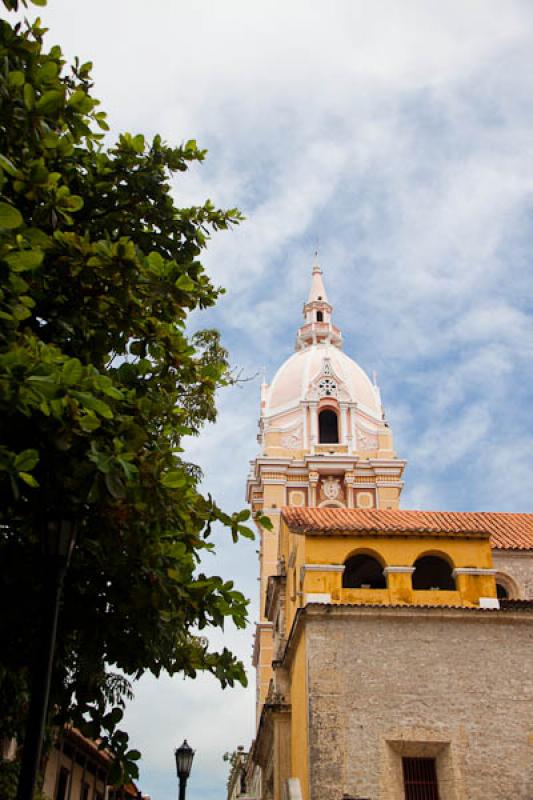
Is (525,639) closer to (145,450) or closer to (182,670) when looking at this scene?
(182,670)

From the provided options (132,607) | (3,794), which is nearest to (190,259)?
(132,607)

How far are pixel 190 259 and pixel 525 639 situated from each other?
33.6 feet

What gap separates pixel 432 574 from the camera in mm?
17375

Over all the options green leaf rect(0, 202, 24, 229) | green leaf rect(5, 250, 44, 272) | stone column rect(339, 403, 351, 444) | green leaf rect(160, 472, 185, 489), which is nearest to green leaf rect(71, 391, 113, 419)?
green leaf rect(5, 250, 44, 272)

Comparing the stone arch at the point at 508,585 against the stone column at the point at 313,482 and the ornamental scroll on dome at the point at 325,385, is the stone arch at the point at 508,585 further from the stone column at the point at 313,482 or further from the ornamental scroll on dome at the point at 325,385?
the ornamental scroll on dome at the point at 325,385

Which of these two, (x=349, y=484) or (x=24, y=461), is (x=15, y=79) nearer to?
(x=24, y=461)

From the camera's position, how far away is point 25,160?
654 cm

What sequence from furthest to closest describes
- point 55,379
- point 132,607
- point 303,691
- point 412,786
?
point 303,691 < point 412,786 < point 132,607 < point 55,379

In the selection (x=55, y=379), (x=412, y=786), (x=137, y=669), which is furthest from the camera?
(x=412, y=786)

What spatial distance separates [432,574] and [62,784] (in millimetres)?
8787

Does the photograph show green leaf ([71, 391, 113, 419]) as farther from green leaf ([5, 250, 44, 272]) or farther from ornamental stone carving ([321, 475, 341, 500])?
ornamental stone carving ([321, 475, 341, 500])

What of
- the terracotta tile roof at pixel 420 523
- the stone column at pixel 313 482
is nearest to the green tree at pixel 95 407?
the terracotta tile roof at pixel 420 523

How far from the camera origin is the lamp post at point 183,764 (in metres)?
11.9

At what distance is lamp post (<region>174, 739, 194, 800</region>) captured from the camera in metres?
11.9
